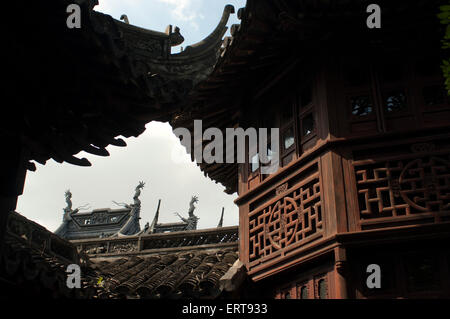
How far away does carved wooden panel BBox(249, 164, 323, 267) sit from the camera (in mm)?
7336

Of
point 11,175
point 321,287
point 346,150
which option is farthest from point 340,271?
point 11,175

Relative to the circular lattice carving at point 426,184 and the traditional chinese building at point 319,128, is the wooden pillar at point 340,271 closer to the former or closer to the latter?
the traditional chinese building at point 319,128

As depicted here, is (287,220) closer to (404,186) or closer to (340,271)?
(340,271)

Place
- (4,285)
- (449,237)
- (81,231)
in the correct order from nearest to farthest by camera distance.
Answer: (4,285) < (449,237) < (81,231)

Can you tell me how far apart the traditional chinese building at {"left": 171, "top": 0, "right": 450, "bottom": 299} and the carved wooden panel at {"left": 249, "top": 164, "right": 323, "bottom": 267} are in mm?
17

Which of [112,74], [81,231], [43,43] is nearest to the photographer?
[43,43]

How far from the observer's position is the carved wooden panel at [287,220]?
7336 millimetres

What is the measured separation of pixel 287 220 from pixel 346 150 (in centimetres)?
125

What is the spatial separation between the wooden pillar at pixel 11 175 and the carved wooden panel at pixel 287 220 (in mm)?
3770

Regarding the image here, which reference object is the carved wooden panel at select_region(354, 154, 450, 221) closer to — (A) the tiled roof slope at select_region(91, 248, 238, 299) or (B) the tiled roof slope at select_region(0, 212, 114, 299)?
(A) the tiled roof slope at select_region(91, 248, 238, 299)

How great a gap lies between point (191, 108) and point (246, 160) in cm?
128

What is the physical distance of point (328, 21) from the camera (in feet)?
24.8

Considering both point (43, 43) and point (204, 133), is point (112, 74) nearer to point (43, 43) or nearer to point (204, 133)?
point (43, 43)

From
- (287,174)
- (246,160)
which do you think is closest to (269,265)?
(287,174)
